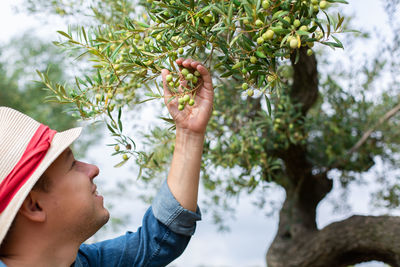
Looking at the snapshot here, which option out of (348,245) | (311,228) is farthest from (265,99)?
(311,228)

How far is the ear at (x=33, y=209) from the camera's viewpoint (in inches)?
61.5

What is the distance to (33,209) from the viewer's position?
1577 millimetres

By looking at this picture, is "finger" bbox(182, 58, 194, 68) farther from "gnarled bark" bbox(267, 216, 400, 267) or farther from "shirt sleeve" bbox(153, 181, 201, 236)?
"gnarled bark" bbox(267, 216, 400, 267)

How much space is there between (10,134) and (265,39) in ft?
3.44

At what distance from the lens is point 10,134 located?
5.29ft

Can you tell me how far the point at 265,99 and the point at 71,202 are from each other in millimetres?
885

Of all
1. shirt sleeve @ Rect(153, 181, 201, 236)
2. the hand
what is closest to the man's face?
shirt sleeve @ Rect(153, 181, 201, 236)

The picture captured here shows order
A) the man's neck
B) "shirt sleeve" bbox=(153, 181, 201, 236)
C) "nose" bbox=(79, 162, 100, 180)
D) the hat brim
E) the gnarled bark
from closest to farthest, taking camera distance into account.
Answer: the hat brim, the man's neck, "nose" bbox=(79, 162, 100, 180), "shirt sleeve" bbox=(153, 181, 201, 236), the gnarled bark

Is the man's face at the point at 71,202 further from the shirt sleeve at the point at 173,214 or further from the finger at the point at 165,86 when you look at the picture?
the finger at the point at 165,86

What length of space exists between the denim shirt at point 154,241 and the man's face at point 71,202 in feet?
0.87

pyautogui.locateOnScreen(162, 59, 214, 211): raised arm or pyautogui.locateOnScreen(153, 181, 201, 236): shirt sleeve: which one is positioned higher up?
pyautogui.locateOnScreen(162, 59, 214, 211): raised arm

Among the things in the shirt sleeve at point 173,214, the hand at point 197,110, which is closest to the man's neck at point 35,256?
the shirt sleeve at point 173,214

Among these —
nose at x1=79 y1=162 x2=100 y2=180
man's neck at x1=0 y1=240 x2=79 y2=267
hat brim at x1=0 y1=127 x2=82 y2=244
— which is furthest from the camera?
nose at x1=79 y1=162 x2=100 y2=180

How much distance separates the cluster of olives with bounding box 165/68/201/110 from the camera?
5.20ft
